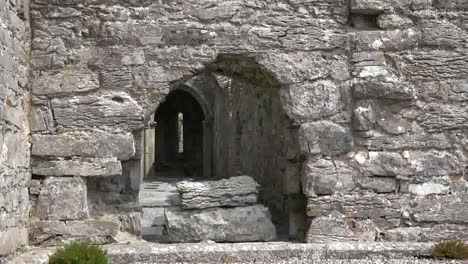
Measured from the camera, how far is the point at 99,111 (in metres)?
6.48

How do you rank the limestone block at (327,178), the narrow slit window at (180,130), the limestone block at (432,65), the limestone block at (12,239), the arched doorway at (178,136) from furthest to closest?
the narrow slit window at (180,130) → the arched doorway at (178,136) → the limestone block at (432,65) → the limestone block at (327,178) → the limestone block at (12,239)

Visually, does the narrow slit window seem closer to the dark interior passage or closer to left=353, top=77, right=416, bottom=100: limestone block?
the dark interior passage

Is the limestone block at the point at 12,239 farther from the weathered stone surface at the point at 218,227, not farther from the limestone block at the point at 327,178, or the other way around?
the limestone block at the point at 327,178

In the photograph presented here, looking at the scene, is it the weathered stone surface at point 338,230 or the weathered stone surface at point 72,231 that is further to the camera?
the weathered stone surface at point 338,230

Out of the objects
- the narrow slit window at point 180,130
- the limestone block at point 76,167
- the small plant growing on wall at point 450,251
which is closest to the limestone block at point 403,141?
the small plant growing on wall at point 450,251

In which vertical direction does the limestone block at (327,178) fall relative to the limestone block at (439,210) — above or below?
above

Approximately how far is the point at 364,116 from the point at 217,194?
1.88m

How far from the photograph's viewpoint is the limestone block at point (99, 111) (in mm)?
6441

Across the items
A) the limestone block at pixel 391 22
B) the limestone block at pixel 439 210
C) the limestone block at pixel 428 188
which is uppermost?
the limestone block at pixel 391 22

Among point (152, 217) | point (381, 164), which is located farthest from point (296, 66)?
point (152, 217)

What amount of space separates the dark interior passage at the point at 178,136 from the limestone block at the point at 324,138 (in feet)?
60.1

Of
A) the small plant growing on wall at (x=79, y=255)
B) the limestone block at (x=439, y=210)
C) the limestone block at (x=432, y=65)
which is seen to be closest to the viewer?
the small plant growing on wall at (x=79, y=255)

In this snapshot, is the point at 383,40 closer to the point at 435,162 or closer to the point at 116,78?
the point at 435,162

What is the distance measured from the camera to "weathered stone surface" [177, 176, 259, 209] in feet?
23.9
